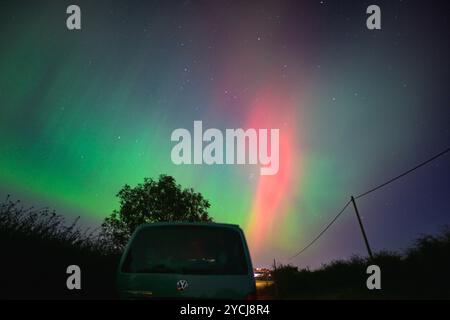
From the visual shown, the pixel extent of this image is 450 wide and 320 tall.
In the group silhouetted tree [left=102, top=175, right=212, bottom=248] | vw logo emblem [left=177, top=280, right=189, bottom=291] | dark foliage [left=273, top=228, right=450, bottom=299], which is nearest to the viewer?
vw logo emblem [left=177, top=280, right=189, bottom=291]

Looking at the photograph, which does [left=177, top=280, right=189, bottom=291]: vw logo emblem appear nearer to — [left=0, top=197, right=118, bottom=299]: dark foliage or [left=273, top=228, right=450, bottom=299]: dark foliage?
[left=0, top=197, right=118, bottom=299]: dark foliage

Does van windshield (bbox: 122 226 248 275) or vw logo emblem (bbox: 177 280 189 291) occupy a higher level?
van windshield (bbox: 122 226 248 275)

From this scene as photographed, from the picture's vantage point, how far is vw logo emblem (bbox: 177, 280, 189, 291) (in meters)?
6.13

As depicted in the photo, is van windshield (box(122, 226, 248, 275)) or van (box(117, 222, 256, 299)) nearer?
van (box(117, 222, 256, 299))

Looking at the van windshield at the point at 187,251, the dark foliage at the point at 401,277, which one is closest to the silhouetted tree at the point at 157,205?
the dark foliage at the point at 401,277

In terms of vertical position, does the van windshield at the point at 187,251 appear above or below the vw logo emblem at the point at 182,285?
above

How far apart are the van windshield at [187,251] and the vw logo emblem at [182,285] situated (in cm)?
14

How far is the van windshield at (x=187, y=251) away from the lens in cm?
641

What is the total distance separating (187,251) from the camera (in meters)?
7.28

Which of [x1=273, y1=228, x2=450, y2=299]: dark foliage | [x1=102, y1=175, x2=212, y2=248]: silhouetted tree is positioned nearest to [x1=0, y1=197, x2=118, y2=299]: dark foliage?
[x1=273, y1=228, x2=450, y2=299]: dark foliage

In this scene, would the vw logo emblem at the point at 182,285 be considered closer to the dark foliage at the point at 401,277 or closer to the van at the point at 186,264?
the van at the point at 186,264
